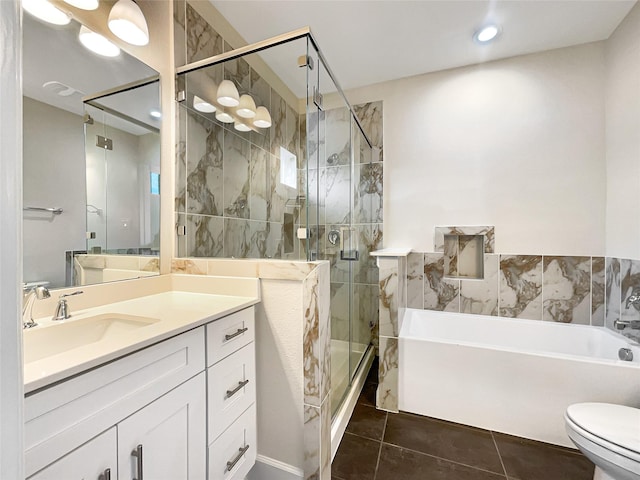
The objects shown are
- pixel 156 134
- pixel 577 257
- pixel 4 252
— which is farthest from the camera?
pixel 577 257

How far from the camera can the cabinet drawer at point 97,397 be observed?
1.66 ft

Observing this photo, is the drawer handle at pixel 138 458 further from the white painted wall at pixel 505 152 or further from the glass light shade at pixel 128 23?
the white painted wall at pixel 505 152

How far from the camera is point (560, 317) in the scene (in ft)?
6.54

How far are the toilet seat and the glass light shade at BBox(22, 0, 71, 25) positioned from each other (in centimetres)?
265

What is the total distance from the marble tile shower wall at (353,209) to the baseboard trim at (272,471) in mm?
761

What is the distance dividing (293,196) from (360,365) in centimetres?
151

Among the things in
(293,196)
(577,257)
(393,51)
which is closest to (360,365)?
(293,196)

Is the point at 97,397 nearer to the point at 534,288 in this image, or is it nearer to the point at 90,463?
the point at 90,463

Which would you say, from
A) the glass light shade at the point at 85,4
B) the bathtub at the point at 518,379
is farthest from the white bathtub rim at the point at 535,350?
the glass light shade at the point at 85,4

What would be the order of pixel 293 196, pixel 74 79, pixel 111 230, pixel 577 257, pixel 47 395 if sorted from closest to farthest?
pixel 47 395 → pixel 74 79 → pixel 111 230 → pixel 293 196 → pixel 577 257

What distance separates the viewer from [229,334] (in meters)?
1.01

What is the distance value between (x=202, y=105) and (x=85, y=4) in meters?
0.60

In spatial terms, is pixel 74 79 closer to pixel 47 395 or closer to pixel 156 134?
pixel 156 134

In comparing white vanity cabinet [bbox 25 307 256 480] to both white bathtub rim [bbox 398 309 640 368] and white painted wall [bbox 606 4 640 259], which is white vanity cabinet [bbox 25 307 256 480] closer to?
white bathtub rim [bbox 398 309 640 368]
